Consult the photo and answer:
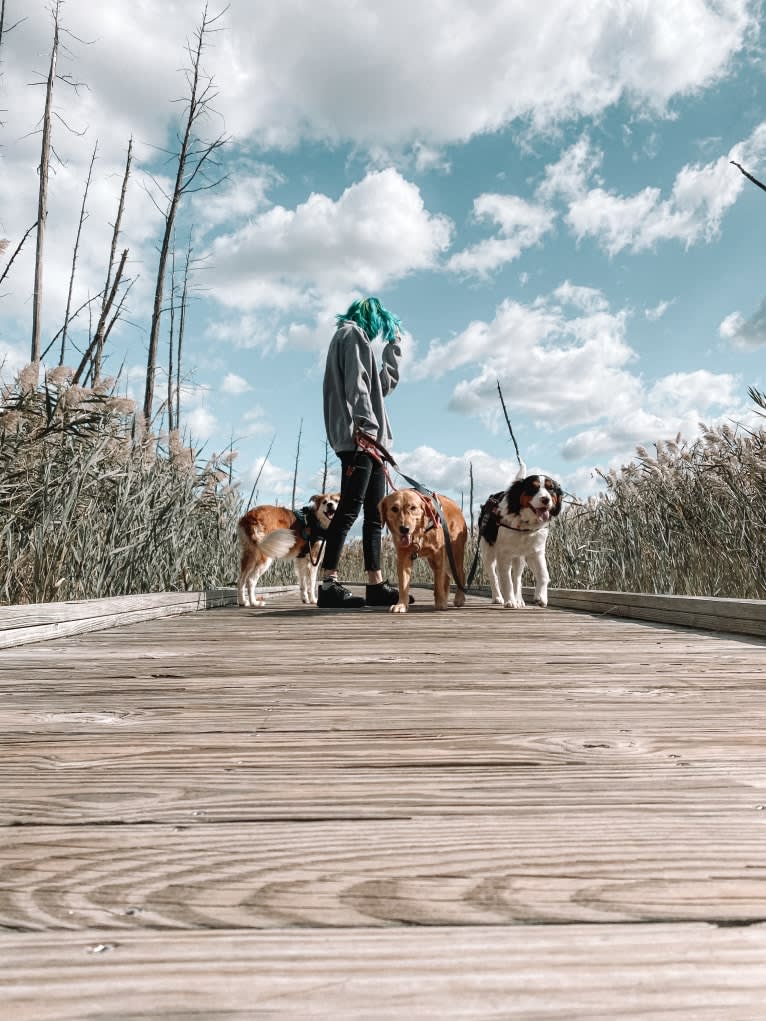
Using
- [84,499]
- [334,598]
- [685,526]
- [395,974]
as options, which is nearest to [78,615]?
[84,499]

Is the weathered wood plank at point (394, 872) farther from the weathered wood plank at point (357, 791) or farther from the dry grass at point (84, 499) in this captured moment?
the dry grass at point (84, 499)

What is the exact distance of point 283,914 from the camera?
2.19 ft

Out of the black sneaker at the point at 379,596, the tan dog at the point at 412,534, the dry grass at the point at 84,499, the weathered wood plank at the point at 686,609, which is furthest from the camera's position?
the black sneaker at the point at 379,596

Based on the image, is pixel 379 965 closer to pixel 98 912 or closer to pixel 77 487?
pixel 98 912

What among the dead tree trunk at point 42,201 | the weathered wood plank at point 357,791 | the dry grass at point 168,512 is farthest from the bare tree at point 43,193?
the weathered wood plank at point 357,791

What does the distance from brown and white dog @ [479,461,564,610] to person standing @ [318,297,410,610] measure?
2.87ft

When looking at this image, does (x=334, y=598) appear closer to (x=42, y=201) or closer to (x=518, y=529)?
(x=518, y=529)

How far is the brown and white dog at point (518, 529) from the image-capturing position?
5.48m

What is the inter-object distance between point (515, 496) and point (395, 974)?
5172 millimetres

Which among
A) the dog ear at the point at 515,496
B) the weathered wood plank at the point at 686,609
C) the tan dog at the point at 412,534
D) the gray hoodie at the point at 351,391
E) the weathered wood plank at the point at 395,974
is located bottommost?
the weathered wood plank at the point at 395,974

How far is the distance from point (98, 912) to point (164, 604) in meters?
4.24

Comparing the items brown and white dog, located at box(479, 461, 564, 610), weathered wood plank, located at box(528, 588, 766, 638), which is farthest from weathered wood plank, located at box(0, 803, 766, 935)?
brown and white dog, located at box(479, 461, 564, 610)

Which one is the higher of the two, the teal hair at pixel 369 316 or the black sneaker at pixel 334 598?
the teal hair at pixel 369 316

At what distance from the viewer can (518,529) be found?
18.2 feet
